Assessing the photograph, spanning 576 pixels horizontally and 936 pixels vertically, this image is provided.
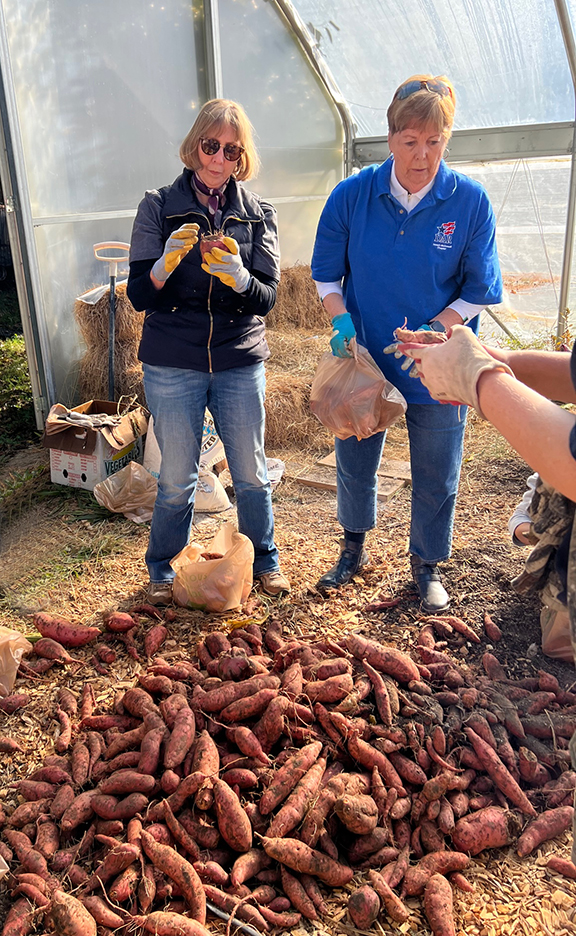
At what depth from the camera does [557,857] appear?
1.98m

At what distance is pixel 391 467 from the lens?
5.14 meters

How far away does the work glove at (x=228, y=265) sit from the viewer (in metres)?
2.68

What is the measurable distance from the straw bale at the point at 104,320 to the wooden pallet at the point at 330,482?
5.06 feet

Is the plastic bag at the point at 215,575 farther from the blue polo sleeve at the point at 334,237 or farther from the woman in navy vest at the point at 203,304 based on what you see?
the blue polo sleeve at the point at 334,237

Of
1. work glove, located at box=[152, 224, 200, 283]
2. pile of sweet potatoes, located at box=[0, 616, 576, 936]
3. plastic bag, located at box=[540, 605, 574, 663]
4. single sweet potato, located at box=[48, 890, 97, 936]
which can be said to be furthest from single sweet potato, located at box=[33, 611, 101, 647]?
plastic bag, located at box=[540, 605, 574, 663]

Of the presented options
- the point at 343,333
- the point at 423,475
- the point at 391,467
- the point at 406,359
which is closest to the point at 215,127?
the point at 343,333

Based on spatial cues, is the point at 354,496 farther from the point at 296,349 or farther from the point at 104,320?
the point at 296,349

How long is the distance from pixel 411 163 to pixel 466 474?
2.74 meters

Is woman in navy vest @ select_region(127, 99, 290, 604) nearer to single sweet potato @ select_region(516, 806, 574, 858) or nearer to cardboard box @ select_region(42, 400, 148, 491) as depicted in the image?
cardboard box @ select_region(42, 400, 148, 491)

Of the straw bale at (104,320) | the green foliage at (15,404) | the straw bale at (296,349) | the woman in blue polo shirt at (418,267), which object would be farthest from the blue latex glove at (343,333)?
the green foliage at (15,404)

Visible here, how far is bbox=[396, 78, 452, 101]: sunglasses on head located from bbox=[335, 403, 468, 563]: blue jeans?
3.74 ft

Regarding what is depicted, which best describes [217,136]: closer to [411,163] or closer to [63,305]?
[411,163]

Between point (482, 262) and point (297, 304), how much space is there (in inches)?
183

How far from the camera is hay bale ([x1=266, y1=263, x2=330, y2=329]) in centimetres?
716
